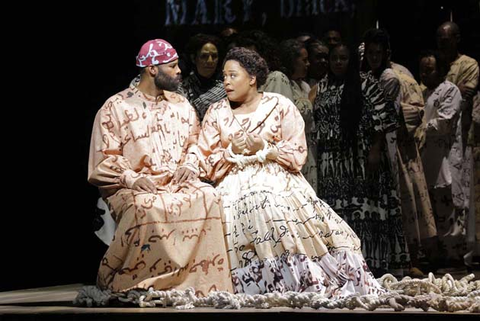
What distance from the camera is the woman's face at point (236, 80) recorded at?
6.51 meters

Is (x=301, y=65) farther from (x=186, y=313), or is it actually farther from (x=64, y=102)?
(x=186, y=313)

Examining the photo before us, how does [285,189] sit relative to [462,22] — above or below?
below

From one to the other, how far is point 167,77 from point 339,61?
1648 mm

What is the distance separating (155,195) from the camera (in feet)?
19.7

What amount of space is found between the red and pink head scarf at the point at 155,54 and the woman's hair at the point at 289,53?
1367 millimetres

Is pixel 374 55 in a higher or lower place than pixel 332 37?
lower

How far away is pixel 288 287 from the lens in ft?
19.5

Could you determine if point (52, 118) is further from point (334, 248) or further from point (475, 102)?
point (475, 102)

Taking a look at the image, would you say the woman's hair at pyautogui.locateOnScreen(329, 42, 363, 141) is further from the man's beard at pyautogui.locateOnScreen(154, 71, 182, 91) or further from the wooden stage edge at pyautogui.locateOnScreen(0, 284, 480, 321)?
the wooden stage edge at pyautogui.locateOnScreen(0, 284, 480, 321)

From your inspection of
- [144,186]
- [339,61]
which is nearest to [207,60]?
[339,61]

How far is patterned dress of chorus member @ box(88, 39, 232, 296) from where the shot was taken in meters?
5.91

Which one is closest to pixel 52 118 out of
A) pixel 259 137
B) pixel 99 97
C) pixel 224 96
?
pixel 99 97

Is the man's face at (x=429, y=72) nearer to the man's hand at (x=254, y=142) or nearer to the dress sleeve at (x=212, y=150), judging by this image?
the dress sleeve at (x=212, y=150)

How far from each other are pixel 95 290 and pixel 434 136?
143 inches
